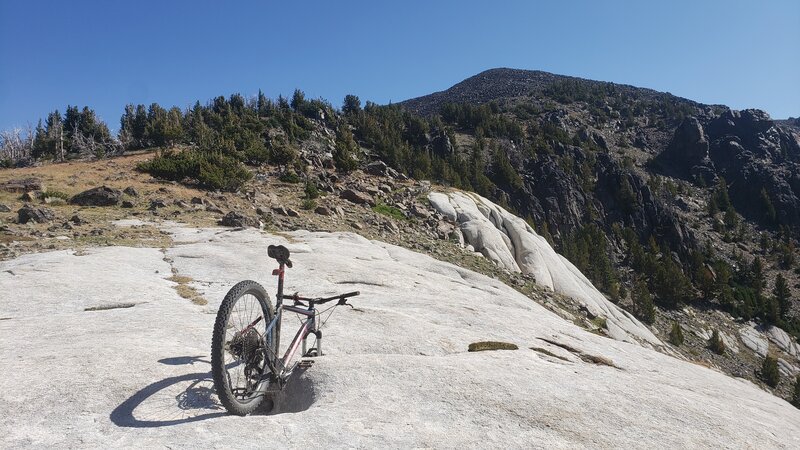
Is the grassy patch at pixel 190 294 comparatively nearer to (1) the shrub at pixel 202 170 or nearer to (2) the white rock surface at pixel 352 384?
(2) the white rock surface at pixel 352 384

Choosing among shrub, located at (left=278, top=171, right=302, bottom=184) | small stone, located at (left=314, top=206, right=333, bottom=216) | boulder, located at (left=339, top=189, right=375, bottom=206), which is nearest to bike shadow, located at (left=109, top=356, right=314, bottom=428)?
small stone, located at (left=314, top=206, right=333, bottom=216)

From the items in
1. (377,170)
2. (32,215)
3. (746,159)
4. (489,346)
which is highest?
(746,159)

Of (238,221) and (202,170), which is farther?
(202,170)

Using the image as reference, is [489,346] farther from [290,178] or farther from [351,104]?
[351,104]

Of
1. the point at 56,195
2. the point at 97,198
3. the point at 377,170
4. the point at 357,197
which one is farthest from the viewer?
the point at 377,170

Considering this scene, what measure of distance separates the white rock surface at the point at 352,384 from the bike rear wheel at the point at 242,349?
298 mm

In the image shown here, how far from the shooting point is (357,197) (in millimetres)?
31219

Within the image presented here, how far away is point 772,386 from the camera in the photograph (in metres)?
51.1

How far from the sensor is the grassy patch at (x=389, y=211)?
2977 centimetres

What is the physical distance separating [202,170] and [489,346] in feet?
91.5

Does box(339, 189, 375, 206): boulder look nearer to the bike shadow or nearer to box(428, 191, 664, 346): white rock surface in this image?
box(428, 191, 664, 346): white rock surface

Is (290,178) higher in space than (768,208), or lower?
lower

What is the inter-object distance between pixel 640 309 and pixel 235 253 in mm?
60148

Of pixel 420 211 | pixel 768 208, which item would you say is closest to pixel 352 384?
pixel 420 211
